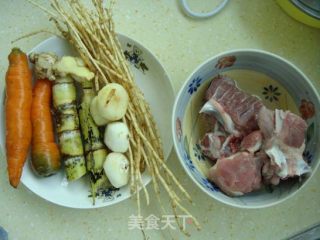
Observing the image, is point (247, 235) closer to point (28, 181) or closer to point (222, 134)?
point (222, 134)

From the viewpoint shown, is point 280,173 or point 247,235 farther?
point 247,235

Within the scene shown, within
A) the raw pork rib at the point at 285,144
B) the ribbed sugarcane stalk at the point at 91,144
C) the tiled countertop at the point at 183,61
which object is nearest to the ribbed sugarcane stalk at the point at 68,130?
the ribbed sugarcane stalk at the point at 91,144

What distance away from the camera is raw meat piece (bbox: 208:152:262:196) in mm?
710

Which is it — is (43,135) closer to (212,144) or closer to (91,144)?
(91,144)

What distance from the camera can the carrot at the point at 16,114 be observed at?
2.48ft

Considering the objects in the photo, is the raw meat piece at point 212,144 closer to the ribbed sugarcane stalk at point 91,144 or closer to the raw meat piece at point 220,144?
the raw meat piece at point 220,144

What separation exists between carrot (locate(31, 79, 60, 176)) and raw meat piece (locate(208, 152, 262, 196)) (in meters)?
0.31

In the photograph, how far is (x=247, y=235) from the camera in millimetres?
846

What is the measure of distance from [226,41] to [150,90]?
0.20 m

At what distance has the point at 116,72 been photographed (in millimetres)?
765

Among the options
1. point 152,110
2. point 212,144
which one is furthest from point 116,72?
point 212,144

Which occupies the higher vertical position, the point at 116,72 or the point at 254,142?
the point at 116,72

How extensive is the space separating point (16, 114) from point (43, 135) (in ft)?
0.21

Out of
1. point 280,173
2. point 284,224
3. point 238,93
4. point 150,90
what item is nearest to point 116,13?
point 150,90
